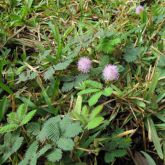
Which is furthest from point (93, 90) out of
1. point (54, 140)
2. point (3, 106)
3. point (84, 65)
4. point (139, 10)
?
point (139, 10)

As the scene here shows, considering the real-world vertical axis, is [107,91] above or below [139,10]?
below

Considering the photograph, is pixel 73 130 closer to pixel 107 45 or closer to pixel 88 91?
pixel 88 91

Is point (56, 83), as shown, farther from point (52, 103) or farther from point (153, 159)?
point (153, 159)

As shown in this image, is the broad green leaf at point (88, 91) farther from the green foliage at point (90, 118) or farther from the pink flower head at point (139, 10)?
the pink flower head at point (139, 10)

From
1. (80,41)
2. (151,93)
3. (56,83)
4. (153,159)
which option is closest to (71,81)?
(56,83)

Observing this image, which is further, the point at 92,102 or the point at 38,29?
the point at 38,29

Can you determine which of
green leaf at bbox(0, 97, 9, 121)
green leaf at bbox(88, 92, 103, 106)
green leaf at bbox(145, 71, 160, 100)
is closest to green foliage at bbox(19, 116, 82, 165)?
green leaf at bbox(88, 92, 103, 106)

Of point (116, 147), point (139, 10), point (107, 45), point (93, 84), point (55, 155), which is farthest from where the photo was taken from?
point (139, 10)

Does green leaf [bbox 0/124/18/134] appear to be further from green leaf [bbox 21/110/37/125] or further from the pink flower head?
the pink flower head
